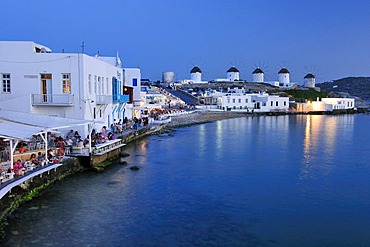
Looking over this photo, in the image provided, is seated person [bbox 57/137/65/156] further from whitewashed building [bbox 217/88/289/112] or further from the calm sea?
whitewashed building [bbox 217/88/289/112]

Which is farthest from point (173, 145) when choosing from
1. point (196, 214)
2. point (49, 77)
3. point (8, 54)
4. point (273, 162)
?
point (196, 214)

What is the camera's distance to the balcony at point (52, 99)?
2205 centimetres

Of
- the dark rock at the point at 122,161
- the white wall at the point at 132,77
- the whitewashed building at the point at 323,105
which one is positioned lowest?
the dark rock at the point at 122,161

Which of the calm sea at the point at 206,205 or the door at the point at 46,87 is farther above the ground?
the door at the point at 46,87

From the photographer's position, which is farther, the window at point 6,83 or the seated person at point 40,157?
the window at point 6,83

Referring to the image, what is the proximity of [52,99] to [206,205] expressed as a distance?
12.2 m

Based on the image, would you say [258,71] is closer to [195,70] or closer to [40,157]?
[195,70]

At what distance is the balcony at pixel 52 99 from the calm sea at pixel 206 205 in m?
4.90

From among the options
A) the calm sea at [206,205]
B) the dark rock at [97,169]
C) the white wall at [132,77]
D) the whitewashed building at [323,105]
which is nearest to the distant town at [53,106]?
the dark rock at [97,169]

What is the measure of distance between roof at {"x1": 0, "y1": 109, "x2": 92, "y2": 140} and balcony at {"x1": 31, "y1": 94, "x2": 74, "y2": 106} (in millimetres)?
3363

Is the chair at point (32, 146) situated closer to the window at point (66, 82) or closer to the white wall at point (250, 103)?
the window at point (66, 82)

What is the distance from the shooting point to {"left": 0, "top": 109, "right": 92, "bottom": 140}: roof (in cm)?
1409

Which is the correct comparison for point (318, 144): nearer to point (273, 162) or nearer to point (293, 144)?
point (293, 144)

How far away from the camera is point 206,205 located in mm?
15219
